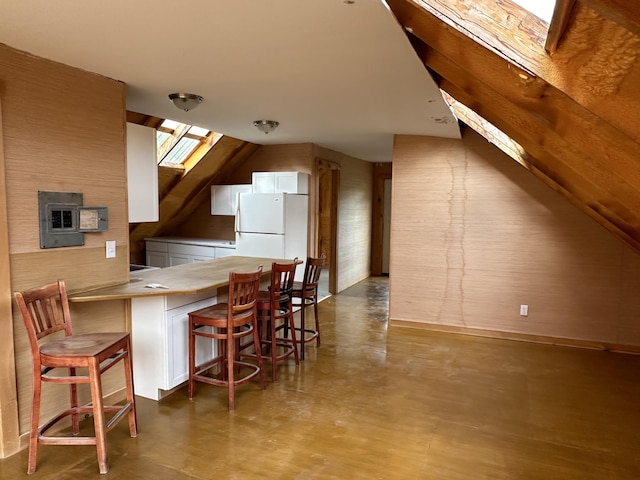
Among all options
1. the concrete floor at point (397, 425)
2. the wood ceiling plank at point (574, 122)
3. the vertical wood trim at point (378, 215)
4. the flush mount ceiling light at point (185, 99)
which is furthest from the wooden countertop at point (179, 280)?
the vertical wood trim at point (378, 215)

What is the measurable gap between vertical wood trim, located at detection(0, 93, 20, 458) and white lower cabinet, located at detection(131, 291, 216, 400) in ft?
2.87

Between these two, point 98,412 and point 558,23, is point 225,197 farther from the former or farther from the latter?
point 558,23

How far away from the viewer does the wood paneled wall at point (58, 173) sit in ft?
8.32

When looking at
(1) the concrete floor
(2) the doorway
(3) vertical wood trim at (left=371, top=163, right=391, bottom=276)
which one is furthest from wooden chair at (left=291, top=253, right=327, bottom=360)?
(3) vertical wood trim at (left=371, top=163, right=391, bottom=276)

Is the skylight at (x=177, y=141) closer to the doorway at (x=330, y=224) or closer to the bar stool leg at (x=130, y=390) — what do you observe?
the doorway at (x=330, y=224)

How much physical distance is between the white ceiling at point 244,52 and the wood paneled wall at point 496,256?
1.11 meters

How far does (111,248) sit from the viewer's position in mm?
3188

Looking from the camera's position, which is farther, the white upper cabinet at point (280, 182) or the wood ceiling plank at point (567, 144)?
the white upper cabinet at point (280, 182)

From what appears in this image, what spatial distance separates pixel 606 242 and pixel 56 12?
512cm

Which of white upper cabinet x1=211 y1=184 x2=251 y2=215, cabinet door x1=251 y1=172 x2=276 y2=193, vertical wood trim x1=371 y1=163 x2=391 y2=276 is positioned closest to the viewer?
cabinet door x1=251 y1=172 x2=276 y2=193

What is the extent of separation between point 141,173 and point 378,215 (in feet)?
19.7

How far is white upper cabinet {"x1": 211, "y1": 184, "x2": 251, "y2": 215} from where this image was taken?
6.30 meters

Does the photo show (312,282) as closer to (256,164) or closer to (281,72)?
(281,72)

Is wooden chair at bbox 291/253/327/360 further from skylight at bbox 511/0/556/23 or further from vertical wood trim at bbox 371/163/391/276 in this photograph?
vertical wood trim at bbox 371/163/391/276
